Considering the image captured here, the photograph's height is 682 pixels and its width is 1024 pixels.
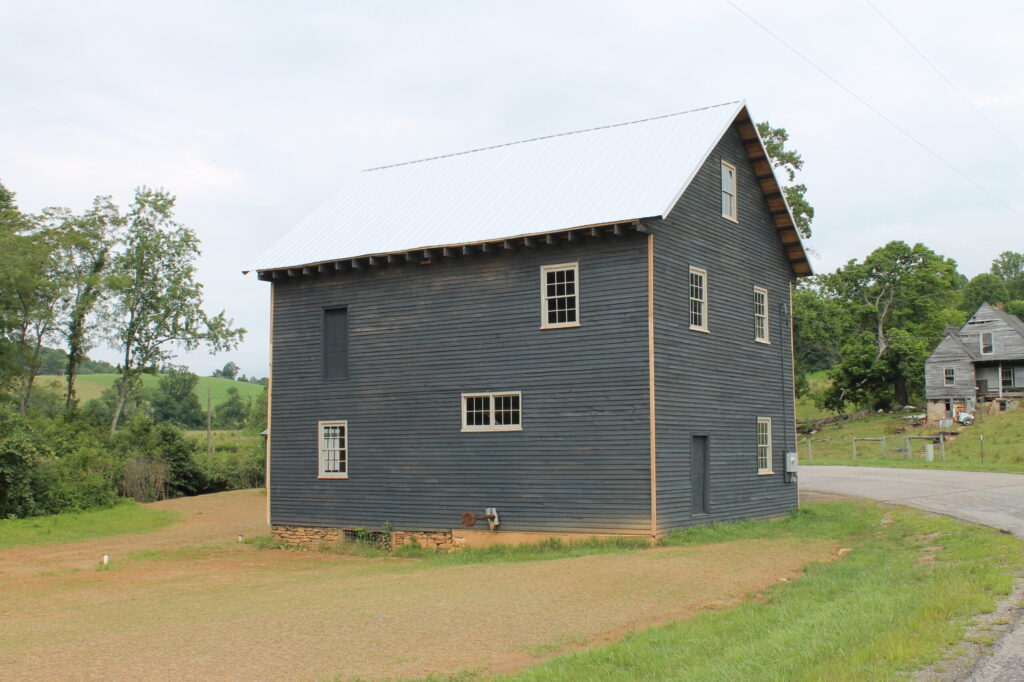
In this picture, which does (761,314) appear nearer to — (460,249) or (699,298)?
(699,298)

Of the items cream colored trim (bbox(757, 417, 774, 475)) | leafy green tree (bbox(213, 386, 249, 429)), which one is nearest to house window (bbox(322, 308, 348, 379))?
cream colored trim (bbox(757, 417, 774, 475))

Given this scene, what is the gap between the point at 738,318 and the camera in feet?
80.0

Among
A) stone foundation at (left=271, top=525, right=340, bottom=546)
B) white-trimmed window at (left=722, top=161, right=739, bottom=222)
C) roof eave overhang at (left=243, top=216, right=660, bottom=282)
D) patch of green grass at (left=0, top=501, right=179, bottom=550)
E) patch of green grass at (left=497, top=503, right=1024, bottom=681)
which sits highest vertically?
white-trimmed window at (left=722, top=161, right=739, bottom=222)

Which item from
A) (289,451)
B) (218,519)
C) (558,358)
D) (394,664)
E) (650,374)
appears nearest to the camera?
(394,664)

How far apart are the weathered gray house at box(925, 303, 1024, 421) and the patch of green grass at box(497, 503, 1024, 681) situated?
4810cm

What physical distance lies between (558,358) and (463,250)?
3.69 m

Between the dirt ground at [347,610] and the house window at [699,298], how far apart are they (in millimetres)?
5582

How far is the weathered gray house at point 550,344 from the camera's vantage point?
21.1 meters

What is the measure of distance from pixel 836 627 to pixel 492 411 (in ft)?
43.7

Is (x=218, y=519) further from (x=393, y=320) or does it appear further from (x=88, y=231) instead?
(x=88, y=231)

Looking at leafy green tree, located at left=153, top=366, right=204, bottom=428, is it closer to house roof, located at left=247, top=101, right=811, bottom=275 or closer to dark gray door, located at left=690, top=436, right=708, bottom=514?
house roof, located at left=247, top=101, right=811, bottom=275

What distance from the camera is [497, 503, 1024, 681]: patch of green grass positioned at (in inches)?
344

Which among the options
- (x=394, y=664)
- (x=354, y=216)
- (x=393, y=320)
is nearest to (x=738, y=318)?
(x=393, y=320)

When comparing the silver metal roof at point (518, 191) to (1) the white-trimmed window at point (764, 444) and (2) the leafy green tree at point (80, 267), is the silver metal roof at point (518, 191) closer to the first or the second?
(1) the white-trimmed window at point (764, 444)
